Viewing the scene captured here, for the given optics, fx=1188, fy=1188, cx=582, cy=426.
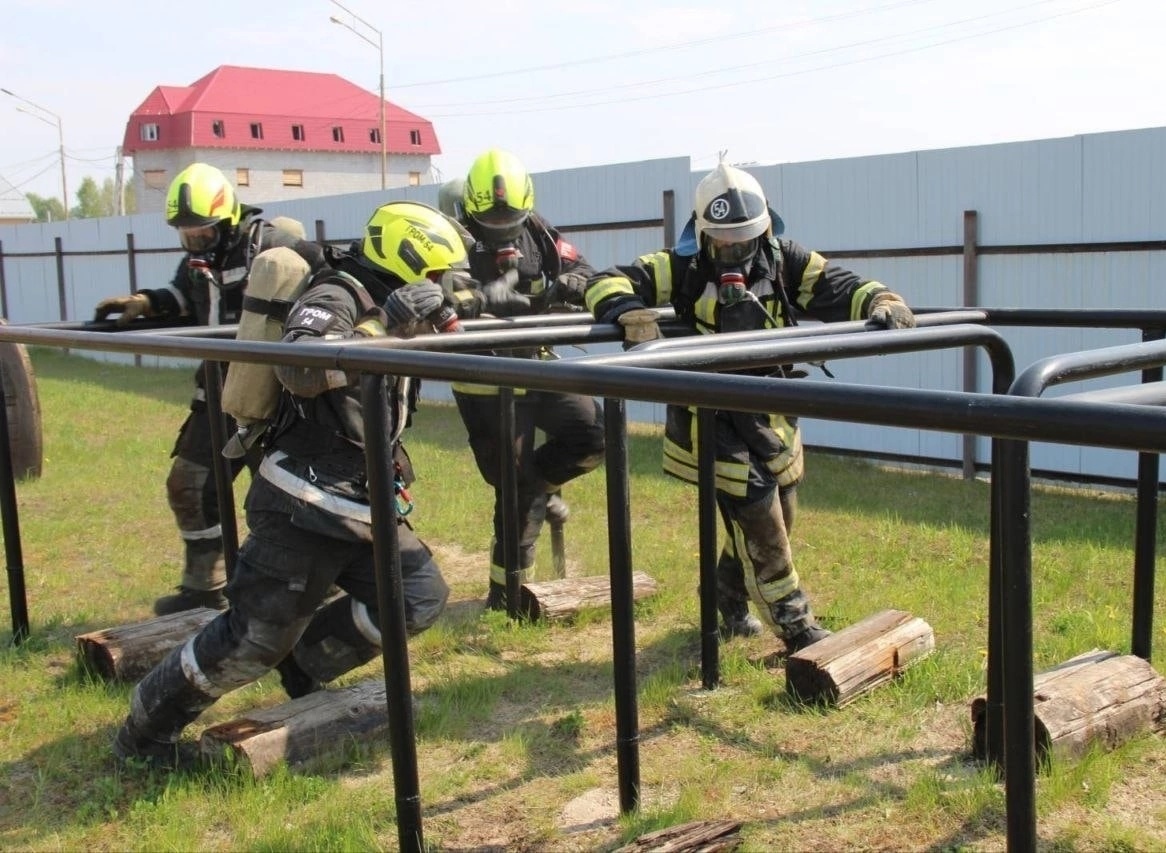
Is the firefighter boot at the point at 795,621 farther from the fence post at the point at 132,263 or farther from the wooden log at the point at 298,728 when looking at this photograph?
the fence post at the point at 132,263

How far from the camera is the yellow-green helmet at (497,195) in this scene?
17.3 ft

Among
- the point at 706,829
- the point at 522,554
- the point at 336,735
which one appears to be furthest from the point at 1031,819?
the point at 522,554

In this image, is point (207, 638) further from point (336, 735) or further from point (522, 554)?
point (522, 554)

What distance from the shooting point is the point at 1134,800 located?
2947mm

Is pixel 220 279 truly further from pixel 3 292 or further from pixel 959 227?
pixel 3 292

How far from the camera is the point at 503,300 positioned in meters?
5.27

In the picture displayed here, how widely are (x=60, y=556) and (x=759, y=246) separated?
4160 mm

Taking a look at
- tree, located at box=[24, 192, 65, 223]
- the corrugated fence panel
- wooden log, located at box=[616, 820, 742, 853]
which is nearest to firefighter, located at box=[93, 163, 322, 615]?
wooden log, located at box=[616, 820, 742, 853]

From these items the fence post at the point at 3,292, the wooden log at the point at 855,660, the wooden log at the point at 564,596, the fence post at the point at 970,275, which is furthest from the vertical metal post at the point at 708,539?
the fence post at the point at 3,292

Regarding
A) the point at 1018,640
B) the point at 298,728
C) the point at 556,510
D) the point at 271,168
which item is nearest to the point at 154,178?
the point at 271,168

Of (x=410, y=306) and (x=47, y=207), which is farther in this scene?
(x=47, y=207)

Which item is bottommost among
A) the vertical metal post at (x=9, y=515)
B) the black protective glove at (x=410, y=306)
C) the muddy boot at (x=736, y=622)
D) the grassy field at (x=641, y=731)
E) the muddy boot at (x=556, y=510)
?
the grassy field at (x=641, y=731)

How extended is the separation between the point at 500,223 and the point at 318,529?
243cm

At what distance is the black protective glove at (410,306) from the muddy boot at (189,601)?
7.12ft
